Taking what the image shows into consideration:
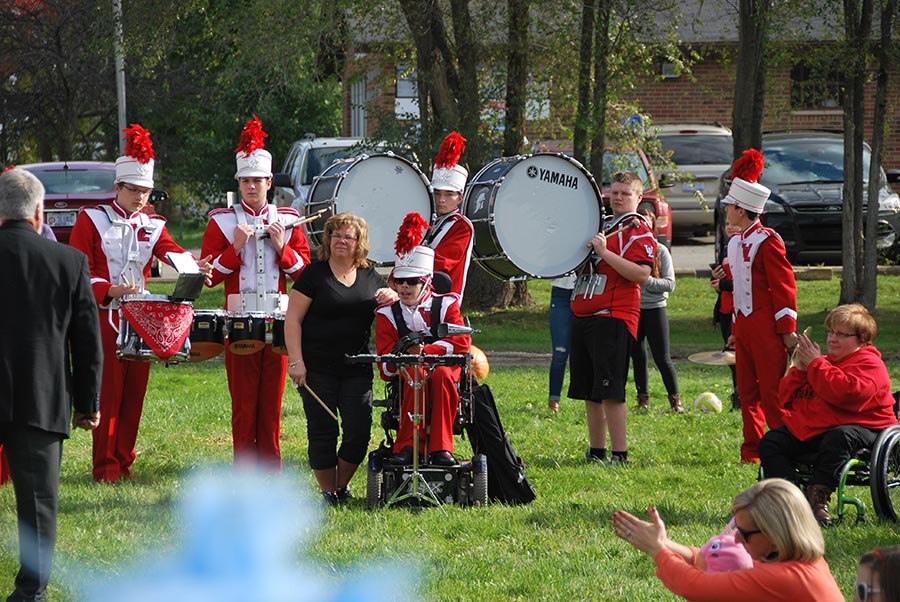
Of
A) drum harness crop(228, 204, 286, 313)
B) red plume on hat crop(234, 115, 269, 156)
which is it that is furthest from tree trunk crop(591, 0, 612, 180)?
drum harness crop(228, 204, 286, 313)

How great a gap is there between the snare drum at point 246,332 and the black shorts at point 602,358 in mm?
2160

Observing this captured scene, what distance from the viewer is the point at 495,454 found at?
7855 mm

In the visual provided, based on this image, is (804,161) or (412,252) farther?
(804,161)

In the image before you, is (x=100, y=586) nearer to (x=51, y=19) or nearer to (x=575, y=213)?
(x=575, y=213)

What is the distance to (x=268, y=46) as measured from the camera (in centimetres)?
1591

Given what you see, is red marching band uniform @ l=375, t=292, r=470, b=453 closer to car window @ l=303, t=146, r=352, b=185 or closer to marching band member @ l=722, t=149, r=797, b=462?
marching band member @ l=722, t=149, r=797, b=462

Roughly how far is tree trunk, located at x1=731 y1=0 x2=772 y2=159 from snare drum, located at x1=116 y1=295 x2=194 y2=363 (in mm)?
10124

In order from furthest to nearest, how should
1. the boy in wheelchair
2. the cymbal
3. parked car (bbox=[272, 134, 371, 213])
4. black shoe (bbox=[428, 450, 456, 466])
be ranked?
parked car (bbox=[272, 134, 371, 213]) → the cymbal → black shoe (bbox=[428, 450, 456, 466]) → the boy in wheelchair

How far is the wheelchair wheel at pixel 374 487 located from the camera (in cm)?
761

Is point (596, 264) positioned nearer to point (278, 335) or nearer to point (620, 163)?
point (278, 335)

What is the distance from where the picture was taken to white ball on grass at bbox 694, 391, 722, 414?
11304 mm

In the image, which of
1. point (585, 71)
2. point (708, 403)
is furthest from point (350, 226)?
point (585, 71)

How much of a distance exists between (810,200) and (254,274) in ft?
43.6

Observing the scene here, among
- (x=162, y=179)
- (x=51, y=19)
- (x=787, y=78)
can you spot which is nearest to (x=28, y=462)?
(x=787, y=78)
